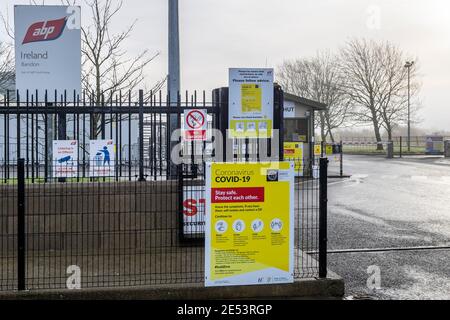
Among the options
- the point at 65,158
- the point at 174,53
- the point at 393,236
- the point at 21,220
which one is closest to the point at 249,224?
the point at 21,220

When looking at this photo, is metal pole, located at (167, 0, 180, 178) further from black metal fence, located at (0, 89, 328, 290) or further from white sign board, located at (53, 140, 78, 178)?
white sign board, located at (53, 140, 78, 178)

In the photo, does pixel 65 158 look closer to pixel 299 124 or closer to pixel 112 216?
pixel 112 216

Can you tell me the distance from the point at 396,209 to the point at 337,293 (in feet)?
24.7

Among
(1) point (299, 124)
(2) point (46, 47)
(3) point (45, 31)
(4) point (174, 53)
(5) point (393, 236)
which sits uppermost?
(3) point (45, 31)

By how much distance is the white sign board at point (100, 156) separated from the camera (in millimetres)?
7316

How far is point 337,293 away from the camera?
5.56 meters

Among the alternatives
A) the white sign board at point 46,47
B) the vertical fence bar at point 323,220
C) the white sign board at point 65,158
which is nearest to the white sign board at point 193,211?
the white sign board at point 65,158

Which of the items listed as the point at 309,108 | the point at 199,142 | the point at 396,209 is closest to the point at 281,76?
the point at 309,108

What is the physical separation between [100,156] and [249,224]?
3.16 metres

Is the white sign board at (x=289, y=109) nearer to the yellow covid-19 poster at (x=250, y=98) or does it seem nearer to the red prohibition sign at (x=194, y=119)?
the yellow covid-19 poster at (x=250, y=98)

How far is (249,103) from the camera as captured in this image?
7414mm

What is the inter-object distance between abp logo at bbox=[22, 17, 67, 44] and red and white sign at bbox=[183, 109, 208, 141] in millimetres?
3248

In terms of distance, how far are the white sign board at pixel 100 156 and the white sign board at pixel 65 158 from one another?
239 mm
